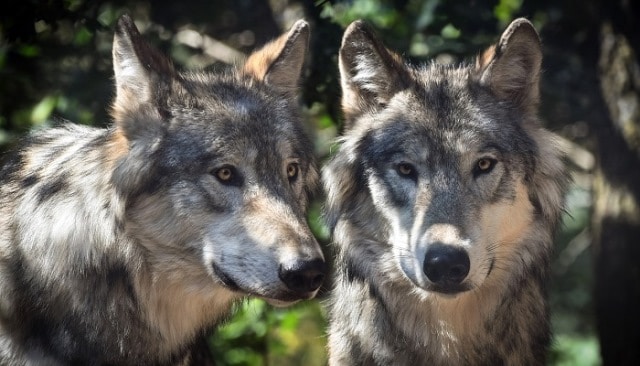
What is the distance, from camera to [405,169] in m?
4.54

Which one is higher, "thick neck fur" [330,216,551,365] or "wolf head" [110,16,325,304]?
"wolf head" [110,16,325,304]

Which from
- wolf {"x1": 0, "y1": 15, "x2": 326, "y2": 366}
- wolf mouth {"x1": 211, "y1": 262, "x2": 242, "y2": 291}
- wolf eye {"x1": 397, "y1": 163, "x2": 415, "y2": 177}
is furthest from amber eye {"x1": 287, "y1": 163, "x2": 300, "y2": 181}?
wolf mouth {"x1": 211, "y1": 262, "x2": 242, "y2": 291}

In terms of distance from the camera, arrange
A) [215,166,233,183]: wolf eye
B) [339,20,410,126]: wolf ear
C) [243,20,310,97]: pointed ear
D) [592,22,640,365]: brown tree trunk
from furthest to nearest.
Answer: [592,22,640,365]: brown tree trunk < [243,20,310,97]: pointed ear < [339,20,410,126]: wolf ear < [215,166,233,183]: wolf eye

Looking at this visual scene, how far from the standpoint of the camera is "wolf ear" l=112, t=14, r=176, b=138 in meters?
4.35

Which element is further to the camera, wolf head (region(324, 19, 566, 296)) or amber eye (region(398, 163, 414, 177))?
amber eye (region(398, 163, 414, 177))

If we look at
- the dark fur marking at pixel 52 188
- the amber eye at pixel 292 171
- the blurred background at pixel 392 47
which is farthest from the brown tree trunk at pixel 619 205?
the dark fur marking at pixel 52 188

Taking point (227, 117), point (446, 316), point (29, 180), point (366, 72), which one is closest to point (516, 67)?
point (366, 72)

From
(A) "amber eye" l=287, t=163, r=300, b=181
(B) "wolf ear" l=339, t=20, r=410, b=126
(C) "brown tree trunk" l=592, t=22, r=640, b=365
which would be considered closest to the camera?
(A) "amber eye" l=287, t=163, r=300, b=181

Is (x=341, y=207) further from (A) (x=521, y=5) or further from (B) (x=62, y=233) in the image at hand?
(A) (x=521, y=5)

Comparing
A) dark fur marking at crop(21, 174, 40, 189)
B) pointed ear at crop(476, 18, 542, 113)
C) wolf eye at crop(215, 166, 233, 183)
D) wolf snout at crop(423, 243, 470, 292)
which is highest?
pointed ear at crop(476, 18, 542, 113)

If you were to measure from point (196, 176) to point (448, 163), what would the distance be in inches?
45.7

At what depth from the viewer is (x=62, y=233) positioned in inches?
174

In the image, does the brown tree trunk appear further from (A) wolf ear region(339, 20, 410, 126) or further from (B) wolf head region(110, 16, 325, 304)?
(B) wolf head region(110, 16, 325, 304)

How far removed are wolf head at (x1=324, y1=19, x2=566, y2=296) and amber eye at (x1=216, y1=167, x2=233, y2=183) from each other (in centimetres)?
68
